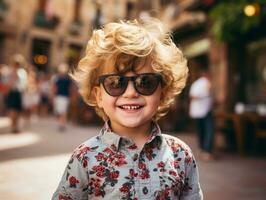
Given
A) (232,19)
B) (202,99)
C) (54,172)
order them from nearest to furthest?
1. (54,172)
2. (202,99)
3. (232,19)

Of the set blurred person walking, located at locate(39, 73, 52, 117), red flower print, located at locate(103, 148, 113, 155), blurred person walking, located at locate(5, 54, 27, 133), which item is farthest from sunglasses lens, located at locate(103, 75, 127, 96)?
blurred person walking, located at locate(39, 73, 52, 117)

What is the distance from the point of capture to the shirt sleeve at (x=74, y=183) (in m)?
1.81

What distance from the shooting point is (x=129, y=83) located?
6.28 ft

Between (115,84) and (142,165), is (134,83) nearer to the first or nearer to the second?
(115,84)

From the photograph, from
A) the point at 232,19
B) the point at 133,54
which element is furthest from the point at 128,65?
the point at 232,19

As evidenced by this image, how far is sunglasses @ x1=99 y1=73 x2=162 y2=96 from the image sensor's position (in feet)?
6.26

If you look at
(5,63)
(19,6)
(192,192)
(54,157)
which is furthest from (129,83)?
(19,6)

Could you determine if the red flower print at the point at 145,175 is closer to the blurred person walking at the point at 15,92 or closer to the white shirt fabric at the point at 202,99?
the white shirt fabric at the point at 202,99

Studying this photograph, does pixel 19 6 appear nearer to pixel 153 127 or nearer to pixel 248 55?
pixel 248 55

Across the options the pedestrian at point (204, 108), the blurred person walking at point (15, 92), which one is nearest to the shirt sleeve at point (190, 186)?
the pedestrian at point (204, 108)

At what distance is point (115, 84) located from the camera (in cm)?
192

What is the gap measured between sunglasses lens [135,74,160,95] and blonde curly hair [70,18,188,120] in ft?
0.16

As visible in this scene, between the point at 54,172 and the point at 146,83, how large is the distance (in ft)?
14.4

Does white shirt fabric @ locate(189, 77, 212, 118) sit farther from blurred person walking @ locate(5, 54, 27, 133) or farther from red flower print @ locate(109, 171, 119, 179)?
red flower print @ locate(109, 171, 119, 179)
